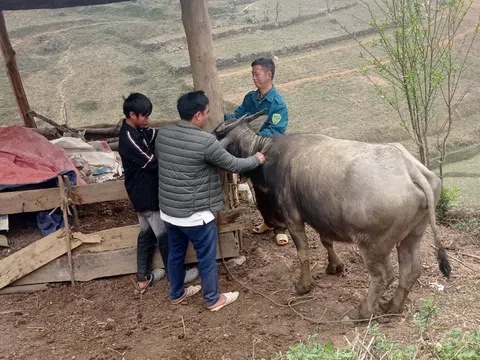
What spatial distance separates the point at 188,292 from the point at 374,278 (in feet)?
5.42

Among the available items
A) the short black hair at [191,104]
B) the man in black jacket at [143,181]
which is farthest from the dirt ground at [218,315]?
the short black hair at [191,104]

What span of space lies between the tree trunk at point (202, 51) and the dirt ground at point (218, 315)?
162 centimetres

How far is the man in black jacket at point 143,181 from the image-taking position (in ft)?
13.9

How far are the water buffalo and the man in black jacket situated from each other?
73 centimetres

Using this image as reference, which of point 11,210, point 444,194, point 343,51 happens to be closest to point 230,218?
point 11,210

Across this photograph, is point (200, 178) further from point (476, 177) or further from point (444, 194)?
point (476, 177)

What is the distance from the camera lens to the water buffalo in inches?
147

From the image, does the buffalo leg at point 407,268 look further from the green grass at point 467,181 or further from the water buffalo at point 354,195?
the green grass at point 467,181

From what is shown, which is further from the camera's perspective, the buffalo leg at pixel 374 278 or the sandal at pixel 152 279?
the sandal at pixel 152 279

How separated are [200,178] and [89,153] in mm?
2663

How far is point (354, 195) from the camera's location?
Result: 384cm

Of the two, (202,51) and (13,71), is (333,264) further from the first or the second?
(13,71)

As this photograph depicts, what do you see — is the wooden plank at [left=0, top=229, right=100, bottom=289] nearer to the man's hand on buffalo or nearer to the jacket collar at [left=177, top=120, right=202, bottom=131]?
the jacket collar at [left=177, top=120, right=202, bottom=131]

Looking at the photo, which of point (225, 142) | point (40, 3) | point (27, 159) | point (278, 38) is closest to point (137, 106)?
point (225, 142)
